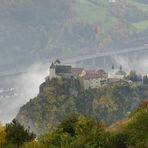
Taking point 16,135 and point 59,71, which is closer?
point 16,135

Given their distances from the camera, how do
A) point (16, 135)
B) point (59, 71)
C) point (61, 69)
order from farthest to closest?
1. point (61, 69)
2. point (59, 71)
3. point (16, 135)

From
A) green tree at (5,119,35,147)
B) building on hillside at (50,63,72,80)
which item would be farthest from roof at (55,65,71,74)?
green tree at (5,119,35,147)

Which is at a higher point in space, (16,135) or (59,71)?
(59,71)

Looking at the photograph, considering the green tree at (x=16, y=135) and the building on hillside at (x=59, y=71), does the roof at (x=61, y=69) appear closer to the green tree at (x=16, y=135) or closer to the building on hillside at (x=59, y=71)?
the building on hillside at (x=59, y=71)

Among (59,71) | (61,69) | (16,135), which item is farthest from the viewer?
(61,69)

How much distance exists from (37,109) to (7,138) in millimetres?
139670

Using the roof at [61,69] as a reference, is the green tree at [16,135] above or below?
below

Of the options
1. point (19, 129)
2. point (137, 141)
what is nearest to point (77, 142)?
point (137, 141)

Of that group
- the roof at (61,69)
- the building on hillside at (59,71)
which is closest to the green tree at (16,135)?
the building on hillside at (59,71)

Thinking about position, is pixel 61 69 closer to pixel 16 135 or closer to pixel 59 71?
pixel 59 71

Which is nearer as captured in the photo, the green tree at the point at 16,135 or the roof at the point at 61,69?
the green tree at the point at 16,135

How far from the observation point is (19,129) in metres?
57.8

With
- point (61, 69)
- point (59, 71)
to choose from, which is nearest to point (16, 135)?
point (59, 71)

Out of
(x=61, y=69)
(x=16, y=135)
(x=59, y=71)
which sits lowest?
(x=16, y=135)
